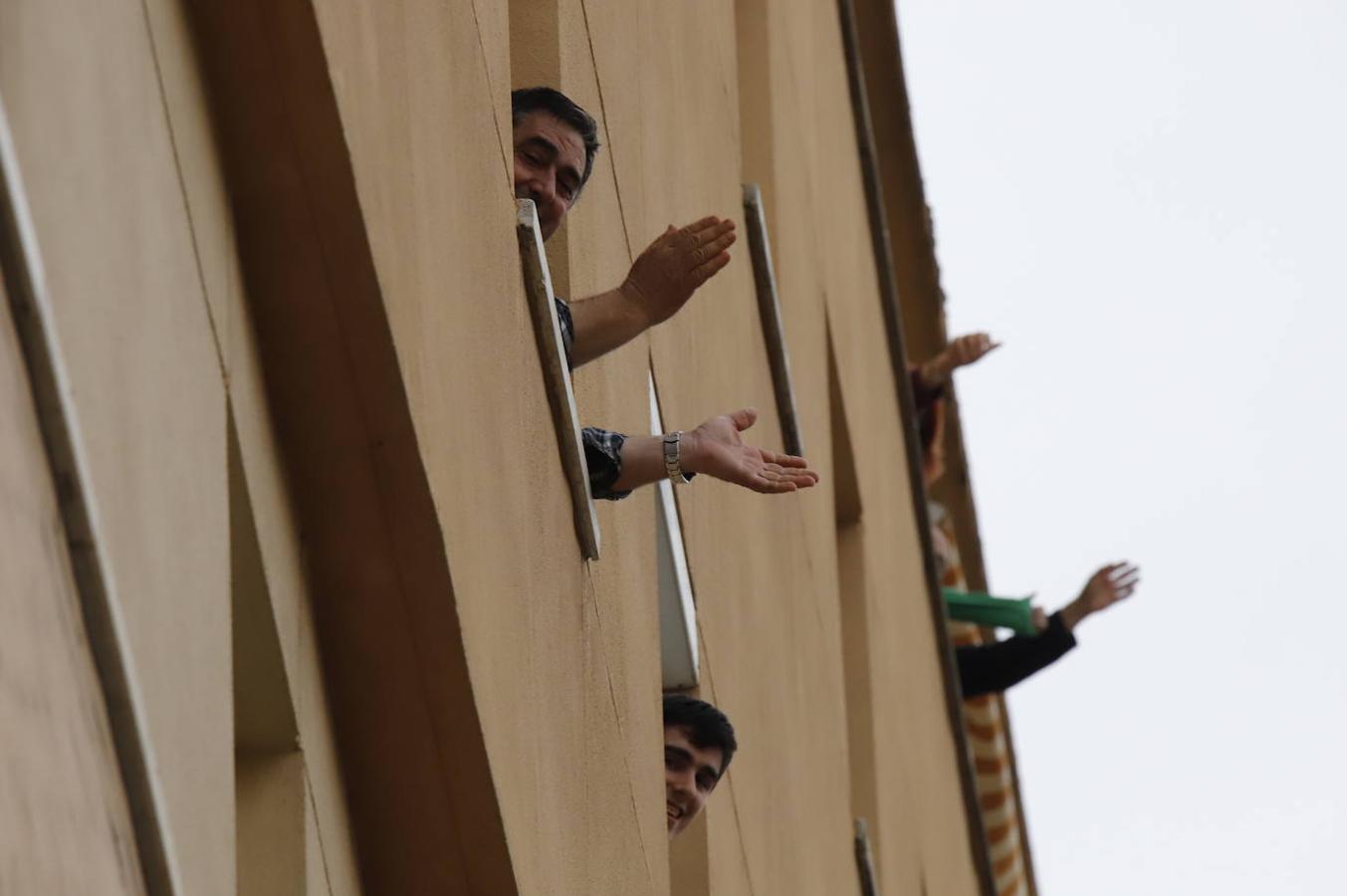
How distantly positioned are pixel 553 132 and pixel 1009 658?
15.1 meters

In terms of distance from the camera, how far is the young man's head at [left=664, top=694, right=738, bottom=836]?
8727mm

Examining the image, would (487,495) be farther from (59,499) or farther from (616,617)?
(59,499)

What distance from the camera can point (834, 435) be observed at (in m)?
16.0

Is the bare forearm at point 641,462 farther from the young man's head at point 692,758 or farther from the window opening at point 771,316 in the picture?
the window opening at point 771,316

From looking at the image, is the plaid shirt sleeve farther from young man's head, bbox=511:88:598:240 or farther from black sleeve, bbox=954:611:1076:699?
black sleeve, bbox=954:611:1076:699

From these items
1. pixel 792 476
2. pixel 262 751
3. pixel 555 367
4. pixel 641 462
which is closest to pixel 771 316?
pixel 641 462

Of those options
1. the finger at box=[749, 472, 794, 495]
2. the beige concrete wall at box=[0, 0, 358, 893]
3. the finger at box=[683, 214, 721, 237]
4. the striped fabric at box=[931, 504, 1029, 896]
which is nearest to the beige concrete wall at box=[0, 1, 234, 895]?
the beige concrete wall at box=[0, 0, 358, 893]

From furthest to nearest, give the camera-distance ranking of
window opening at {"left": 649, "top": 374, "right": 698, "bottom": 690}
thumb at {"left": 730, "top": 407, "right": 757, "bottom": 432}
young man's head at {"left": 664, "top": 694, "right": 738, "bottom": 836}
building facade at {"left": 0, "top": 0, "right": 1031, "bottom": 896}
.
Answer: window opening at {"left": 649, "top": 374, "right": 698, "bottom": 690} → young man's head at {"left": 664, "top": 694, "right": 738, "bottom": 836} → thumb at {"left": 730, "top": 407, "right": 757, "bottom": 432} → building facade at {"left": 0, "top": 0, "right": 1031, "bottom": 896}

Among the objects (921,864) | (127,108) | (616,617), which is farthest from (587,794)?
(921,864)

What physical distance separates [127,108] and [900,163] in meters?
19.9

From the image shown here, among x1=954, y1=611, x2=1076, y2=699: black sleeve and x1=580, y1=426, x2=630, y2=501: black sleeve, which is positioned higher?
x1=954, y1=611, x2=1076, y2=699: black sleeve

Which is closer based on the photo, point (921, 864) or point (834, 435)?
point (834, 435)

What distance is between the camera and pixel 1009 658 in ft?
71.6

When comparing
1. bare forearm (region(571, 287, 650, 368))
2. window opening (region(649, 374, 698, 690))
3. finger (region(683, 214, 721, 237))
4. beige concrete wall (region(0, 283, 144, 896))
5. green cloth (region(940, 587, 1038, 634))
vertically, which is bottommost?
beige concrete wall (region(0, 283, 144, 896))
